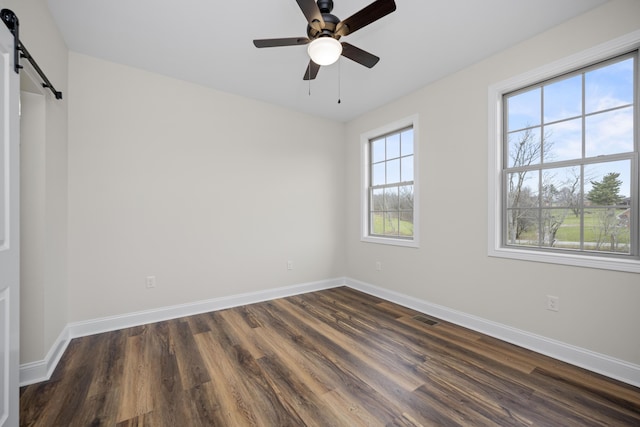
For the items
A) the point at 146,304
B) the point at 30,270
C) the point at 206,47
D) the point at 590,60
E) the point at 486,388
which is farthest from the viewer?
the point at 146,304

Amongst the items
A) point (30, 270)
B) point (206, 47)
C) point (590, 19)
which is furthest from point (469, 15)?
point (30, 270)

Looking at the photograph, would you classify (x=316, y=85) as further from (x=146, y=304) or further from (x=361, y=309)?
(x=146, y=304)

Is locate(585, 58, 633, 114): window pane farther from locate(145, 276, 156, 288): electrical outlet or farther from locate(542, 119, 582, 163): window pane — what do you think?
locate(145, 276, 156, 288): electrical outlet

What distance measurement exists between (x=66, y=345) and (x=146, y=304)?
2.20 ft

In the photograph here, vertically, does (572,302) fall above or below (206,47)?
below

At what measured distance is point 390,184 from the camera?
12.8ft

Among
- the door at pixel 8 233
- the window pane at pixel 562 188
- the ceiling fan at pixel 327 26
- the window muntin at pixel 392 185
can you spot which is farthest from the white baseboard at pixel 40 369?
the window pane at pixel 562 188

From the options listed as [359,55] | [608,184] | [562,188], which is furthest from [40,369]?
[608,184]

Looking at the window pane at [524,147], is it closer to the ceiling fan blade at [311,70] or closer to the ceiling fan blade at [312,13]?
the ceiling fan blade at [311,70]

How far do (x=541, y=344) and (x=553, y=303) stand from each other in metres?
0.38

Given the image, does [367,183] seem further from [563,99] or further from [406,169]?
[563,99]

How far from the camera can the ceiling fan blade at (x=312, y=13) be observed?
1611 mm

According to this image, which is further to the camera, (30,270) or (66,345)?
(66,345)

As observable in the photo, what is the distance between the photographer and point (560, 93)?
234 cm
